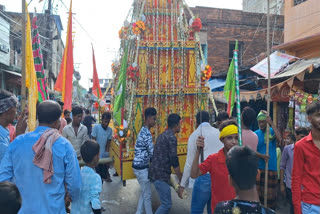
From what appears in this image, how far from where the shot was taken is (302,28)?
9.73 meters

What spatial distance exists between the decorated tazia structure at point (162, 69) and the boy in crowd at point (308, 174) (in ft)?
9.41

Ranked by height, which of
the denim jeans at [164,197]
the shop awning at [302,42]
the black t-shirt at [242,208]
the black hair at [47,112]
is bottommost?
the denim jeans at [164,197]

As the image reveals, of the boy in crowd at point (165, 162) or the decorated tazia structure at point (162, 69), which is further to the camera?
the decorated tazia structure at point (162, 69)

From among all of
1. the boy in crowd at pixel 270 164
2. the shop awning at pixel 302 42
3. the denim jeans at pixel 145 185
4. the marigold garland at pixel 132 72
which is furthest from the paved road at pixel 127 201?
the shop awning at pixel 302 42

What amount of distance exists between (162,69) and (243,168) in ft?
14.7

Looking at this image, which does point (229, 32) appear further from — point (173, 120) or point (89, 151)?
point (89, 151)

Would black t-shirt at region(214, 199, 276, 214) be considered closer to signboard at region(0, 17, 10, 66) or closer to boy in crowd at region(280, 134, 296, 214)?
boy in crowd at region(280, 134, 296, 214)

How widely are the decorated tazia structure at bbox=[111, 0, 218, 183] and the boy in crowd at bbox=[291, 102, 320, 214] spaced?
113 inches

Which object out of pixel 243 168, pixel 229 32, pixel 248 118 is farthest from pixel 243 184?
pixel 229 32

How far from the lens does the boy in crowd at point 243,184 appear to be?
1.73 m

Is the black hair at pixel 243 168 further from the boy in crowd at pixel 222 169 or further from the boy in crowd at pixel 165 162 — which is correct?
the boy in crowd at pixel 165 162

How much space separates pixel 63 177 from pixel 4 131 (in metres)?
0.99

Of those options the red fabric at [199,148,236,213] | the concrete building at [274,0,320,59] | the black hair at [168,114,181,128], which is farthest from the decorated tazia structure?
the concrete building at [274,0,320,59]

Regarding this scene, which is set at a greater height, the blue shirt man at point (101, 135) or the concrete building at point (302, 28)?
the concrete building at point (302, 28)
